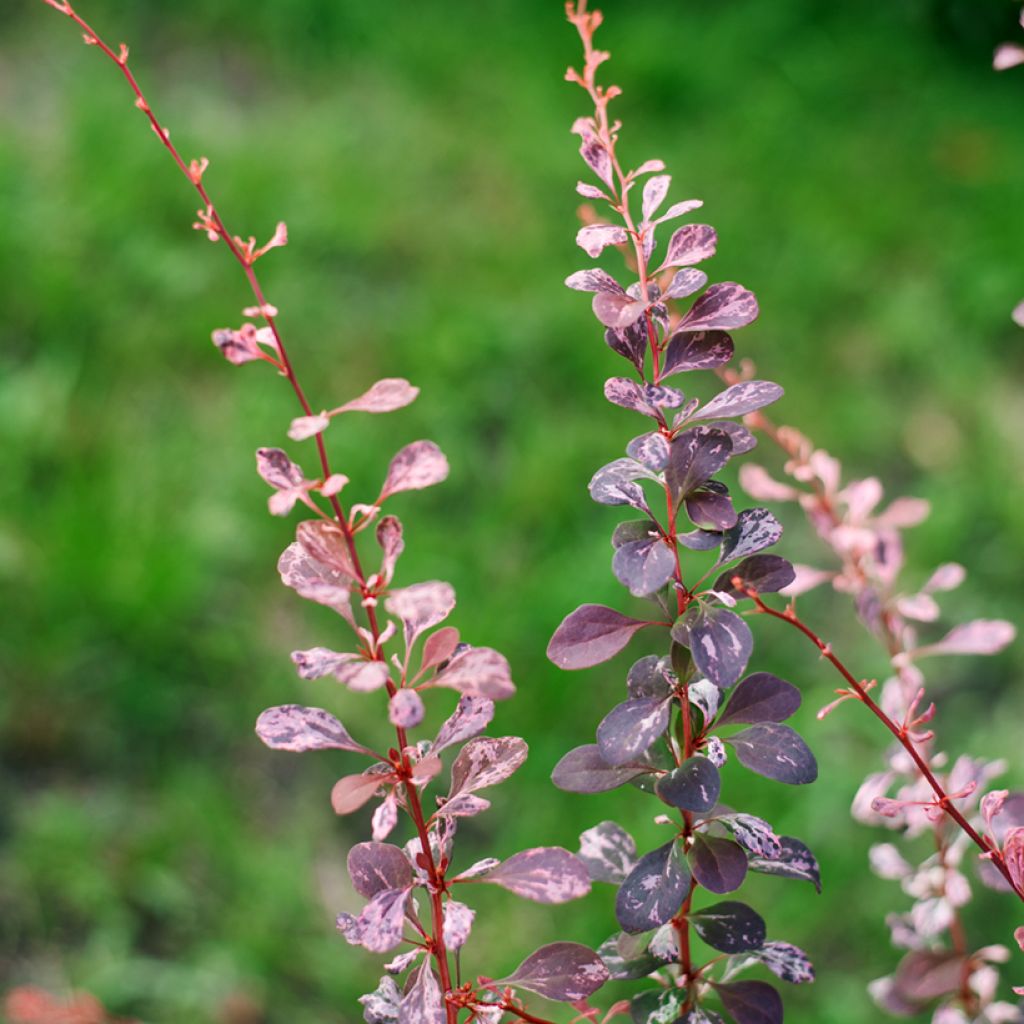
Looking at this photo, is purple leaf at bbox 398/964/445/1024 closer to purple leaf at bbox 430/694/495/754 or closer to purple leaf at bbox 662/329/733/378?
purple leaf at bbox 430/694/495/754

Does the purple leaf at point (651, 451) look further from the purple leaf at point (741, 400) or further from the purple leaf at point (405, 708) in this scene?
the purple leaf at point (405, 708)

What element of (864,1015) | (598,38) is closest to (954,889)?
(864,1015)

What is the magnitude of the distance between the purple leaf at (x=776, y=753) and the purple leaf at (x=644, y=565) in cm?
10

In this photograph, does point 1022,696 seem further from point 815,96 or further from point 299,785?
point 815,96

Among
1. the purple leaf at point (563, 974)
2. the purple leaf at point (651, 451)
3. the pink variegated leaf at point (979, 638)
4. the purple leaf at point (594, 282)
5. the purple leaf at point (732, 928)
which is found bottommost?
the purple leaf at point (563, 974)

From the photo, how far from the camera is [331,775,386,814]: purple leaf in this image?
1.99 ft

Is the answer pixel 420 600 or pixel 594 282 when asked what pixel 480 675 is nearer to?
pixel 420 600

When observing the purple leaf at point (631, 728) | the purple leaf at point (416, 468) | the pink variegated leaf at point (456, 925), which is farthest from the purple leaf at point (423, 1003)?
the purple leaf at point (416, 468)

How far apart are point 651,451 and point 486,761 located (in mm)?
187

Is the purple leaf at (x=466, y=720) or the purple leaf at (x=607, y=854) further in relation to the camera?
the purple leaf at (x=607, y=854)

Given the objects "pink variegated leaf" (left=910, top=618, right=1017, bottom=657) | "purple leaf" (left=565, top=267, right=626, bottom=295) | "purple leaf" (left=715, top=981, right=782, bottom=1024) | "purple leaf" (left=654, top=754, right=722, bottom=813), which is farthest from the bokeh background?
"purple leaf" (left=565, top=267, right=626, bottom=295)

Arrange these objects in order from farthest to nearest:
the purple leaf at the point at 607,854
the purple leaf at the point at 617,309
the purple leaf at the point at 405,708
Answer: the purple leaf at the point at 607,854
the purple leaf at the point at 617,309
the purple leaf at the point at 405,708

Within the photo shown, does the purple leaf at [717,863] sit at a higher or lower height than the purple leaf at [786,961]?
higher

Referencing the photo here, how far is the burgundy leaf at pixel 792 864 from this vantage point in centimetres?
69
